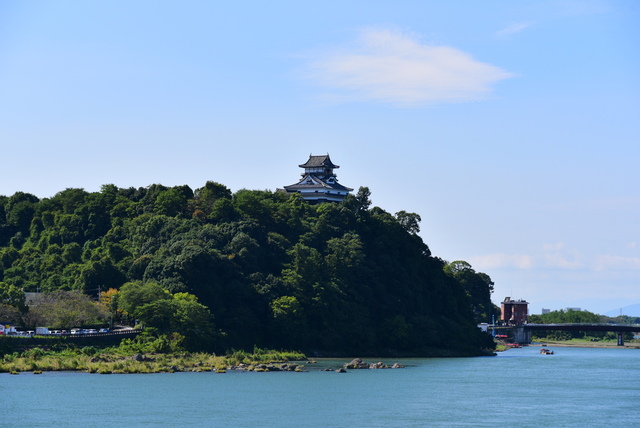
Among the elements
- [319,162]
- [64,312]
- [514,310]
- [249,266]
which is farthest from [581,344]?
[64,312]

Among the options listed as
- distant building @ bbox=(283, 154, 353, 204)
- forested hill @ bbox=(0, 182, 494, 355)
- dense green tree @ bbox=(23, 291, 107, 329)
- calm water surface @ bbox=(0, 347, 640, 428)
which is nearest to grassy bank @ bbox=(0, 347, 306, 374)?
calm water surface @ bbox=(0, 347, 640, 428)

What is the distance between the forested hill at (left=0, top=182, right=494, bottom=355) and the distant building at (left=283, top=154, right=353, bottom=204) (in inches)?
424

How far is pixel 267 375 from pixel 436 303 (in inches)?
1984

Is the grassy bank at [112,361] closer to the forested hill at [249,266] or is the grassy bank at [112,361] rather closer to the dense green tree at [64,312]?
the forested hill at [249,266]

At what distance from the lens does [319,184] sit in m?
141

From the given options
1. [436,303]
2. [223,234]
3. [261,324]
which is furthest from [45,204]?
[436,303]

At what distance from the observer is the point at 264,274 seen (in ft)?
343

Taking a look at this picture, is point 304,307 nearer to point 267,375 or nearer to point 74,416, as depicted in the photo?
point 267,375

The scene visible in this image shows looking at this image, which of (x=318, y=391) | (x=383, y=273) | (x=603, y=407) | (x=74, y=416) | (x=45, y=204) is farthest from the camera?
(x=45, y=204)

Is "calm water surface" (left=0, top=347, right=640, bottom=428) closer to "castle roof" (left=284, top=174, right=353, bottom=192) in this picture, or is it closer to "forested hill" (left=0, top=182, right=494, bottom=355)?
"forested hill" (left=0, top=182, right=494, bottom=355)

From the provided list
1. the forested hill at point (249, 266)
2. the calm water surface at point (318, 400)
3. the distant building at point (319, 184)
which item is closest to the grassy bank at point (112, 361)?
the calm water surface at point (318, 400)

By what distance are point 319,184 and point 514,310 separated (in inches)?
2854

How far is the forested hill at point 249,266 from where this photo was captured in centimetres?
9619

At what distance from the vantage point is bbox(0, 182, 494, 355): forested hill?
96.2 metres
